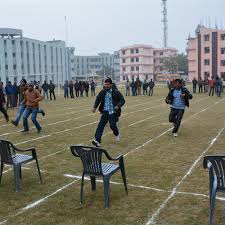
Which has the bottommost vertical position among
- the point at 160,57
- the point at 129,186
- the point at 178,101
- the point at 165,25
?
the point at 129,186

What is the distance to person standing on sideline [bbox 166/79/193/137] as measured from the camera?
36.3ft

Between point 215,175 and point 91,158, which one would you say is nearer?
point 215,175

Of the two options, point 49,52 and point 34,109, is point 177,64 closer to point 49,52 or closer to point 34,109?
point 49,52

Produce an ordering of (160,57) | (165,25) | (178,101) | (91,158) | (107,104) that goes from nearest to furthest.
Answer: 1. (91,158)
2. (107,104)
3. (178,101)
4. (160,57)
5. (165,25)

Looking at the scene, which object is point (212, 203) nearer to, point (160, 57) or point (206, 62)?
point (206, 62)

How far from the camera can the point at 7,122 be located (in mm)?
15648

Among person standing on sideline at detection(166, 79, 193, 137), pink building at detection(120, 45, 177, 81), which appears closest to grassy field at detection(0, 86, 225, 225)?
person standing on sideline at detection(166, 79, 193, 137)

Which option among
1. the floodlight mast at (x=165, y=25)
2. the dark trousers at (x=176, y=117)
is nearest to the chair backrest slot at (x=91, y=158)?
the dark trousers at (x=176, y=117)

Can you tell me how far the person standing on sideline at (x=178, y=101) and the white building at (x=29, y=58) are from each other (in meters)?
67.3

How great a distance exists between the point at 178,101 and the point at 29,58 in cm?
8435

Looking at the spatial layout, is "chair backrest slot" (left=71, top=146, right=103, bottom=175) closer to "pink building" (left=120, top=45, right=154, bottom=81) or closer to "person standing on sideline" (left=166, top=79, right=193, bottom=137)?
"person standing on sideline" (left=166, top=79, right=193, bottom=137)

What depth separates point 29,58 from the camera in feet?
301

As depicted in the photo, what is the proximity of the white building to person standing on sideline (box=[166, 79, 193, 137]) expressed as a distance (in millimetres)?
67277

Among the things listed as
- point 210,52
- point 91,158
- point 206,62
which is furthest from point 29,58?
point 91,158
